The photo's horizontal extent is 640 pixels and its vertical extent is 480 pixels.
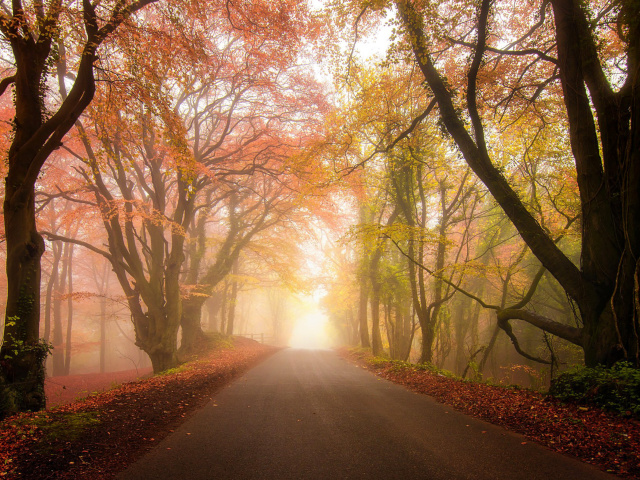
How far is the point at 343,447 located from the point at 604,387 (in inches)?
158

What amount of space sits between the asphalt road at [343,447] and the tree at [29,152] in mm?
2854

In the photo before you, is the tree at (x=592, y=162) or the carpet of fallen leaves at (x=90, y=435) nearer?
the carpet of fallen leaves at (x=90, y=435)

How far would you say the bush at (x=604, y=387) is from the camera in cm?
430

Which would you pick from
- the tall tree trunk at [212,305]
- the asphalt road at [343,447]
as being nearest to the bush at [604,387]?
the asphalt road at [343,447]

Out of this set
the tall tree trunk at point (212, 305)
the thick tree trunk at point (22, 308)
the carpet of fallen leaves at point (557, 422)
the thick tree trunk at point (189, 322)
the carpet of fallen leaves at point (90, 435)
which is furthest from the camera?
the tall tree trunk at point (212, 305)

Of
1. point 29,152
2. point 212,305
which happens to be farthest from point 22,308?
point 212,305

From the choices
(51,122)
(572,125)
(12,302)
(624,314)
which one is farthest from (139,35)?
(624,314)

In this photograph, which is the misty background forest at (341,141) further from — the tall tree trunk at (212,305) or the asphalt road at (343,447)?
the tall tree trunk at (212,305)

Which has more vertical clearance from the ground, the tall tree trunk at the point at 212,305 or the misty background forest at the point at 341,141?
the misty background forest at the point at 341,141

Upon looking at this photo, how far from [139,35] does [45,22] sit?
1362 mm

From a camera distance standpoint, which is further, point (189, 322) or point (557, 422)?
point (189, 322)

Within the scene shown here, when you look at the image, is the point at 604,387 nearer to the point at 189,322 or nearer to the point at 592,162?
the point at 592,162

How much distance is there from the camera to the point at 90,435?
12.4 feet

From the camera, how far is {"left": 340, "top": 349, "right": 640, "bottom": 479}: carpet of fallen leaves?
11.2 ft
